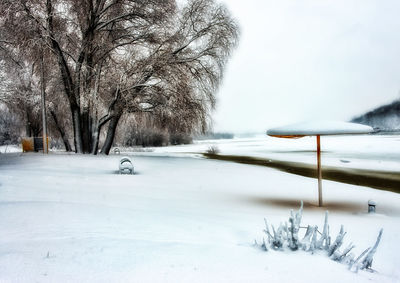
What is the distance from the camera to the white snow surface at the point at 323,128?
7.82 m

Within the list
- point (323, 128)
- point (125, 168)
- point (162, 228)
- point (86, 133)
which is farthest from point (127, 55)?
point (162, 228)

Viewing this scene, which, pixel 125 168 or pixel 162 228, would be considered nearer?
pixel 162 228

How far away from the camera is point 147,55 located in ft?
58.0

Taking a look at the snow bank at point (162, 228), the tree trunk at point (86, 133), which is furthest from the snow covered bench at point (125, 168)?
the tree trunk at point (86, 133)

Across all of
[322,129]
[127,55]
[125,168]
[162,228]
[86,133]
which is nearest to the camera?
[162,228]

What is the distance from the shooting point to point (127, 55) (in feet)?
58.6

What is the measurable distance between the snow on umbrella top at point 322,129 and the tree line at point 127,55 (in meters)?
9.93

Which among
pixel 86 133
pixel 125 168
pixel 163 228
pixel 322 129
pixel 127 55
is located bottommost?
pixel 163 228

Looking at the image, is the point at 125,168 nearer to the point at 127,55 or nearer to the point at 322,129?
the point at 322,129

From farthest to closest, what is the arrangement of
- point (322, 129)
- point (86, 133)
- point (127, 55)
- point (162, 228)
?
point (86, 133)
point (127, 55)
point (322, 129)
point (162, 228)

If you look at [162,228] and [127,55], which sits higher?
[127,55]

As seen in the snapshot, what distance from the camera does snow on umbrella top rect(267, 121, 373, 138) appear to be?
7824 mm

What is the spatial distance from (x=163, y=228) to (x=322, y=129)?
4.46m

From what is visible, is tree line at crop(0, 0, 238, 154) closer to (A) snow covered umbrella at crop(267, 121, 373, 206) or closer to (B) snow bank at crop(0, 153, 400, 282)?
(B) snow bank at crop(0, 153, 400, 282)
